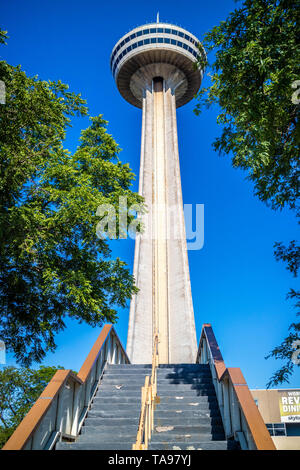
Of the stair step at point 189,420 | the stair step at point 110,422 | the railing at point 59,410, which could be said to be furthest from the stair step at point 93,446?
the stair step at point 189,420

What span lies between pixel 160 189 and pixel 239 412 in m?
24.9

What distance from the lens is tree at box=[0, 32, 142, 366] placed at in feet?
26.6

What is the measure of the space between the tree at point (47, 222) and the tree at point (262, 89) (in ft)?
12.0

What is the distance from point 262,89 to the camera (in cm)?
631

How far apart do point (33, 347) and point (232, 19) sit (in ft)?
29.9

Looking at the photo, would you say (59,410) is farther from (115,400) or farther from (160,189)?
(160,189)

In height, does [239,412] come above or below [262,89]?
below

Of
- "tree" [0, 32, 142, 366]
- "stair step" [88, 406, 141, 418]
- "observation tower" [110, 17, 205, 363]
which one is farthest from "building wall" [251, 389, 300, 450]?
"stair step" [88, 406, 141, 418]

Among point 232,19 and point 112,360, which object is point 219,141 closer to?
point 232,19

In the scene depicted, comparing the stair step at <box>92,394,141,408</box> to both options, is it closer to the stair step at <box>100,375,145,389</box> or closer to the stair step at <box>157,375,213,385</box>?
the stair step at <box>100,375,145,389</box>

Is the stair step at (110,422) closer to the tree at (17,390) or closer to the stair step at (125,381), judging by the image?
the stair step at (125,381)

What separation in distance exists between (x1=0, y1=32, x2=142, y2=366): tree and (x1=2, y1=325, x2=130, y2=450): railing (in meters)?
2.28

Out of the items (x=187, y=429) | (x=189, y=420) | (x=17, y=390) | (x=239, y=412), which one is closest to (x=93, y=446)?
(x=187, y=429)
